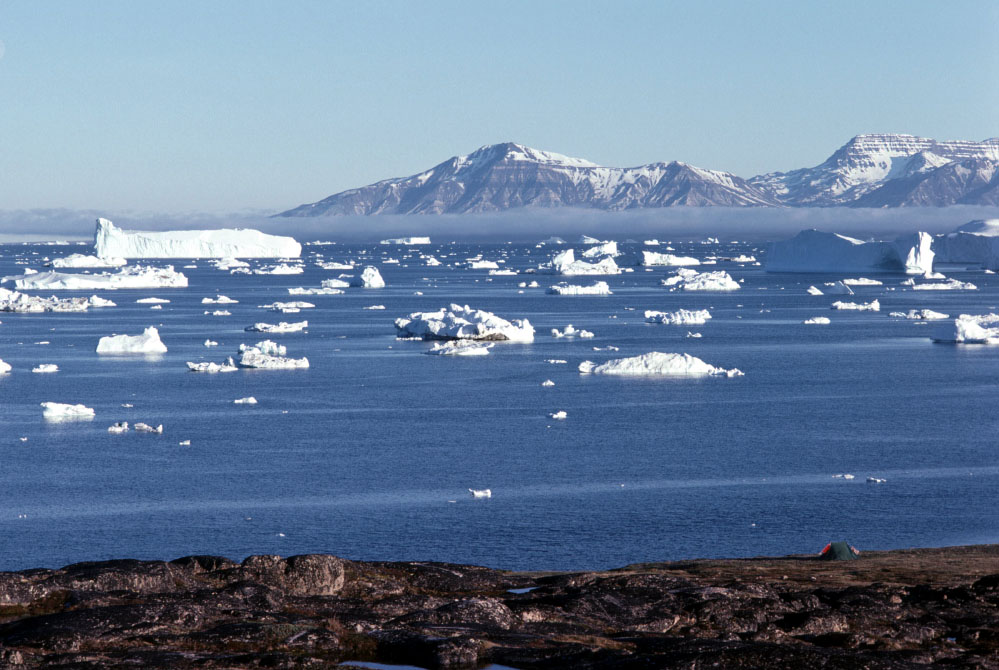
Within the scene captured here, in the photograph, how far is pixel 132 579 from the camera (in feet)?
39.2

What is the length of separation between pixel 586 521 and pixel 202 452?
34.4 feet

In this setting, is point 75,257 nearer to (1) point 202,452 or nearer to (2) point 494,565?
(1) point 202,452

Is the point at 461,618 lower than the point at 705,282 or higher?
lower

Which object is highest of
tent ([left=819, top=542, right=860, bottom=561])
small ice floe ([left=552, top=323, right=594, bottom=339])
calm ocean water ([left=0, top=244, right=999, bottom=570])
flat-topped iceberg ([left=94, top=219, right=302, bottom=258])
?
flat-topped iceberg ([left=94, top=219, right=302, bottom=258])

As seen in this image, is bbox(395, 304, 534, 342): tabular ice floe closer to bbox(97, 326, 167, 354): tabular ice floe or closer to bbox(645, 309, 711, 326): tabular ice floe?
bbox(645, 309, 711, 326): tabular ice floe

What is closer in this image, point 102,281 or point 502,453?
point 502,453

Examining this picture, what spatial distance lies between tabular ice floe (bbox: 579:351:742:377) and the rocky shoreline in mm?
27421

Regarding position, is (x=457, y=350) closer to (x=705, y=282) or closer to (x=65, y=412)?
(x=65, y=412)

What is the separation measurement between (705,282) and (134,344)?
52.7m

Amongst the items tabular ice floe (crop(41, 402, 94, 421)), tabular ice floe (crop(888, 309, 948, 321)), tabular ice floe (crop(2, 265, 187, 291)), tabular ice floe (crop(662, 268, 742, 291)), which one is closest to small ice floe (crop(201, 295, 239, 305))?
tabular ice floe (crop(2, 265, 187, 291))

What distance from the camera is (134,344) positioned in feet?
160

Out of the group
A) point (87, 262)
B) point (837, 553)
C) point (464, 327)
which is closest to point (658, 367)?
point (464, 327)

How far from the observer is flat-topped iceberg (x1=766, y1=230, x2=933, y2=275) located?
94.9m

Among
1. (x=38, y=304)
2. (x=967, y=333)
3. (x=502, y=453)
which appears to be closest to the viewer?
(x=502, y=453)
